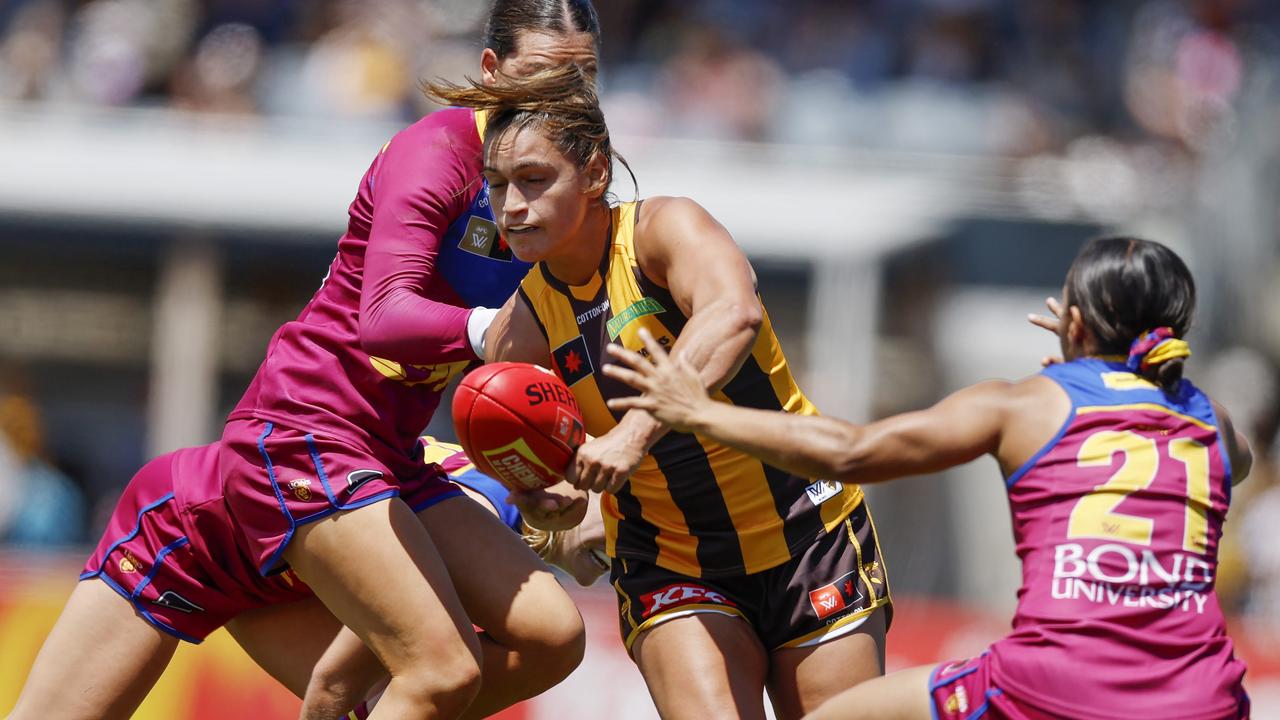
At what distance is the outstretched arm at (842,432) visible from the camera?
11.3 feet

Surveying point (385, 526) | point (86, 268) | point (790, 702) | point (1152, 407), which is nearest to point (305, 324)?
point (385, 526)

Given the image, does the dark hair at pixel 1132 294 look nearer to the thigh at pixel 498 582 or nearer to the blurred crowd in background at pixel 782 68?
the thigh at pixel 498 582

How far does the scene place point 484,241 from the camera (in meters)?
4.32

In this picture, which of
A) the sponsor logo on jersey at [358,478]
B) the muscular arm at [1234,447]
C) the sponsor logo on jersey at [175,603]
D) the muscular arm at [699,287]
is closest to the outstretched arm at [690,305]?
the muscular arm at [699,287]

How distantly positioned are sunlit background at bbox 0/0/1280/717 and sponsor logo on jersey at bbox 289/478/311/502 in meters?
6.63

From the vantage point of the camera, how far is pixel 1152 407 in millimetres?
3518

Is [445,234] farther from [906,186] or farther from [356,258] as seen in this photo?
[906,186]

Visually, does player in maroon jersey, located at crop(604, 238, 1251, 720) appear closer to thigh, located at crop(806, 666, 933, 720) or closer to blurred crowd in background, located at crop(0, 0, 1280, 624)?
thigh, located at crop(806, 666, 933, 720)

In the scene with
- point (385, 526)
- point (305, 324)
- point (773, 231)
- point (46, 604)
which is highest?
point (305, 324)

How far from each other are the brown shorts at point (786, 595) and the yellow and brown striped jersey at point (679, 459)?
0.04 m

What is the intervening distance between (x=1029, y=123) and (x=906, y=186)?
1359 millimetres

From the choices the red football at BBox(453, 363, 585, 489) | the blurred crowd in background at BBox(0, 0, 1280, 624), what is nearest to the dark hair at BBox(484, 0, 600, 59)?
the red football at BBox(453, 363, 585, 489)

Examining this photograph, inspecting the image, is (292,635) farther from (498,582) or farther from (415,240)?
(415,240)

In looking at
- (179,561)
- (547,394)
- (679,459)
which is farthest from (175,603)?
(679,459)
